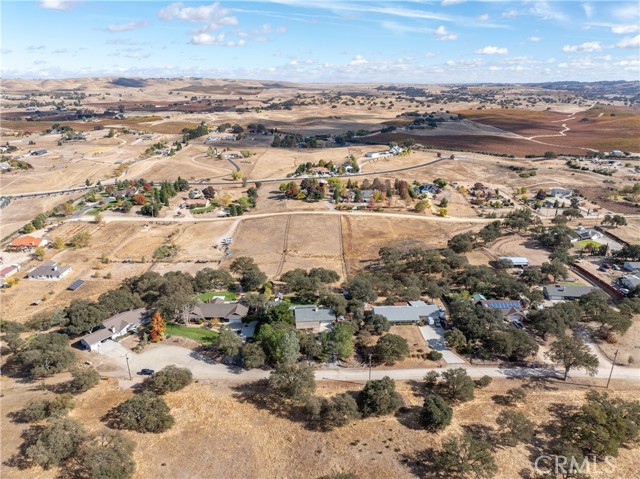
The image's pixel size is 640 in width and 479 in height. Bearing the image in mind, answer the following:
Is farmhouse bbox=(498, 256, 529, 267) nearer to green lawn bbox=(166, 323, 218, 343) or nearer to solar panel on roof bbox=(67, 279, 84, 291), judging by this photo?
green lawn bbox=(166, 323, 218, 343)

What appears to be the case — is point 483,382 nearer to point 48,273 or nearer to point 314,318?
point 314,318

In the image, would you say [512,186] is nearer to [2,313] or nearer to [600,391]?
[600,391]

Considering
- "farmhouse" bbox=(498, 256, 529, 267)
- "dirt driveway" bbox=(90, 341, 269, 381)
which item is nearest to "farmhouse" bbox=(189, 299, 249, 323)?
"dirt driveway" bbox=(90, 341, 269, 381)

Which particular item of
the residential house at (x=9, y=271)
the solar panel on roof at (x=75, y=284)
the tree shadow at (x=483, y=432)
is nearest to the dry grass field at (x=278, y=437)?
the tree shadow at (x=483, y=432)

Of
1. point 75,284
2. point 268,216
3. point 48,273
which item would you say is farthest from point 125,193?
point 75,284

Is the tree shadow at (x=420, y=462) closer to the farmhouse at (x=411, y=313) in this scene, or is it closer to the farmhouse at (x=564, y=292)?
the farmhouse at (x=411, y=313)

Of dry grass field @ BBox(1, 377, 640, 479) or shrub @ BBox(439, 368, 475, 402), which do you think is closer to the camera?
dry grass field @ BBox(1, 377, 640, 479)

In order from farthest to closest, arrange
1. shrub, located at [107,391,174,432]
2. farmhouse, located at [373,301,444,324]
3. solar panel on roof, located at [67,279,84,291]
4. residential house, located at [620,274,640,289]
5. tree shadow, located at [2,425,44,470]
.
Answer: solar panel on roof, located at [67,279,84,291], residential house, located at [620,274,640,289], farmhouse, located at [373,301,444,324], shrub, located at [107,391,174,432], tree shadow, located at [2,425,44,470]
